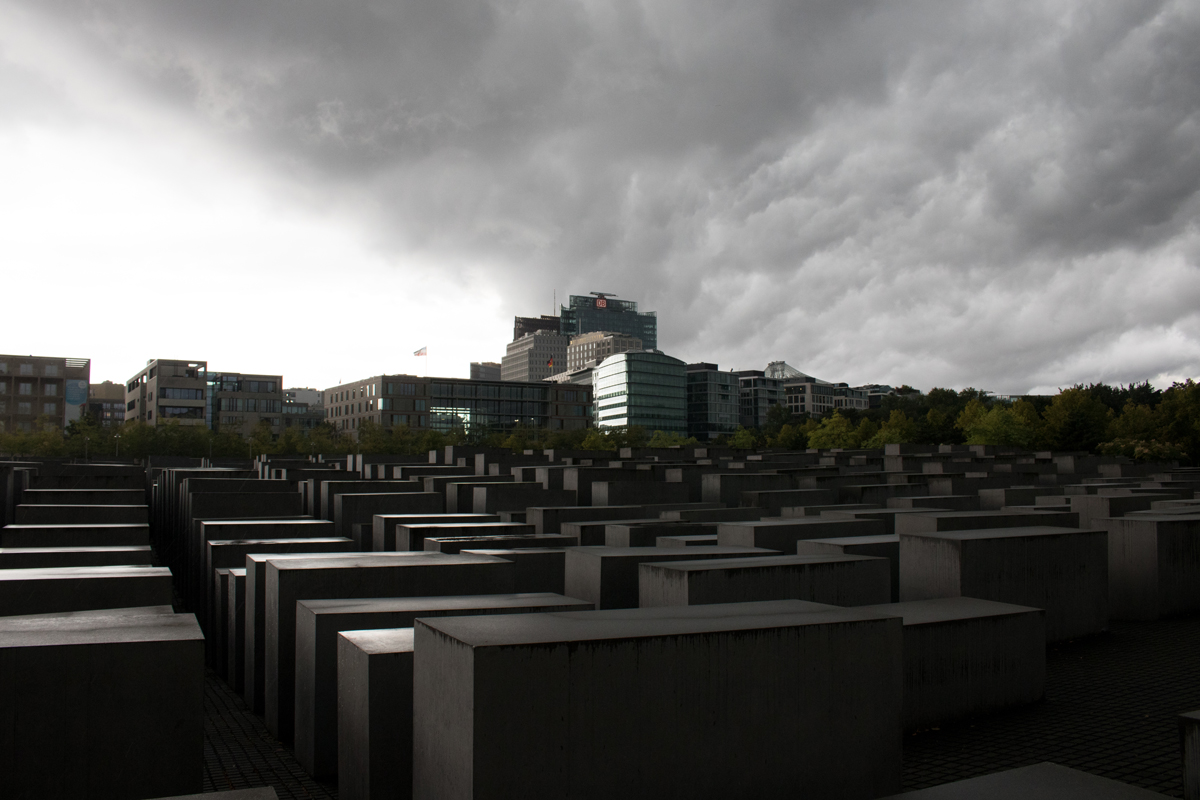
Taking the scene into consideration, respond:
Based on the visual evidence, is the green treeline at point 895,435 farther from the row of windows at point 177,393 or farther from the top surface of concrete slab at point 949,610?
the top surface of concrete slab at point 949,610

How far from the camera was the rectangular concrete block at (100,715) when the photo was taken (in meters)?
5.70

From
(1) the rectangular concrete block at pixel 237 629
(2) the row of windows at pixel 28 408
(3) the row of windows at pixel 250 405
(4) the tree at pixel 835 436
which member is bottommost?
(1) the rectangular concrete block at pixel 237 629

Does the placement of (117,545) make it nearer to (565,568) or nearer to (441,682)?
(565,568)

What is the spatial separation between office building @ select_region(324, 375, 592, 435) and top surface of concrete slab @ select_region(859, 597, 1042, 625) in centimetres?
9453

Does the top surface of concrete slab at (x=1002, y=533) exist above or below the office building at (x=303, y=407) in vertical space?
below

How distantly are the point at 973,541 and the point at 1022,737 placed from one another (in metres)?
3.24

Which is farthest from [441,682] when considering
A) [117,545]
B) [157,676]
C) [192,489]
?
[192,489]

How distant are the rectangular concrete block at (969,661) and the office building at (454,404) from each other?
9543cm

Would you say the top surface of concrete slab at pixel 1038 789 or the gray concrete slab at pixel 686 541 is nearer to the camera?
the top surface of concrete slab at pixel 1038 789

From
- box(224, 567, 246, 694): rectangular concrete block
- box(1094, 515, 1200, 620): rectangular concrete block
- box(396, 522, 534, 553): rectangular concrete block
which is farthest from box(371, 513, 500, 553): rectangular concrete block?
box(1094, 515, 1200, 620): rectangular concrete block

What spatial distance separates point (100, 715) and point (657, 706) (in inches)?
162

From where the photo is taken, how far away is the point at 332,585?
972 cm

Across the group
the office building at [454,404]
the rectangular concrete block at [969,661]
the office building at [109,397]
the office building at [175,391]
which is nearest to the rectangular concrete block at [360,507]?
the rectangular concrete block at [969,661]

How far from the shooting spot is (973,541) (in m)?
10.5
